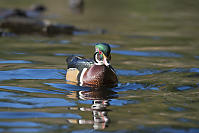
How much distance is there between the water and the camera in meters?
6.41

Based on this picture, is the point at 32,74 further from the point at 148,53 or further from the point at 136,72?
the point at 148,53

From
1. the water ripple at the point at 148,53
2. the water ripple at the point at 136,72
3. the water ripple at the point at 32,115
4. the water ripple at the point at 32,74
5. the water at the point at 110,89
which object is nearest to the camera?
the water at the point at 110,89

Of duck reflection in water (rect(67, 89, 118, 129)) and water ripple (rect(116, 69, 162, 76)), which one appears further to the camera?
water ripple (rect(116, 69, 162, 76))

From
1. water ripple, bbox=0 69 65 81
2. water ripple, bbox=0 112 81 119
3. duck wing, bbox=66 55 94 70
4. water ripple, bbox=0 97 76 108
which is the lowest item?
water ripple, bbox=0 112 81 119

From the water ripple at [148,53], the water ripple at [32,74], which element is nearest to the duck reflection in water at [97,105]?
the water ripple at [32,74]

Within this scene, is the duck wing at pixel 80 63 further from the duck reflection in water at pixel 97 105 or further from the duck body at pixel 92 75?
the duck reflection in water at pixel 97 105

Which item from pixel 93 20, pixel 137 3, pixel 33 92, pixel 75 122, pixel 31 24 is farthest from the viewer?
pixel 137 3

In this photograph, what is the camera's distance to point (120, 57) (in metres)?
12.7

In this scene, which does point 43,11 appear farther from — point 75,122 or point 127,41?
point 75,122

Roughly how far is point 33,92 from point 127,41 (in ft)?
26.3

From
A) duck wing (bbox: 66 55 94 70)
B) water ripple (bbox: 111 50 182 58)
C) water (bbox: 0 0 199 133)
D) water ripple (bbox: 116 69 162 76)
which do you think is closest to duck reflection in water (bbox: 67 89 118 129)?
water (bbox: 0 0 199 133)

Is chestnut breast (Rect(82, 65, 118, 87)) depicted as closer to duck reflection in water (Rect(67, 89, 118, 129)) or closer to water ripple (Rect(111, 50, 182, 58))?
duck reflection in water (Rect(67, 89, 118, 129))

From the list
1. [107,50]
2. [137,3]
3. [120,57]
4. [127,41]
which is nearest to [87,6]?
[137,3]

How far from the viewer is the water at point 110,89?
6.41 m
